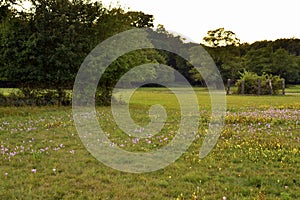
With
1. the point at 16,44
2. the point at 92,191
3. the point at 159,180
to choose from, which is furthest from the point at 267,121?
the point at 16,44

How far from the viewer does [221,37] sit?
233ft

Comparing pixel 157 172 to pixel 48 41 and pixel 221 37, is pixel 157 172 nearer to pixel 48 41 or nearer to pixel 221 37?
pixel 48 41

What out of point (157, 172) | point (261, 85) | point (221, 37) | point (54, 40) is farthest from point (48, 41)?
point (221, 37)

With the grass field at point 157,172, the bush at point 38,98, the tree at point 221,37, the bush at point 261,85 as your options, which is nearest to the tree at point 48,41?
the bush at point 38,98

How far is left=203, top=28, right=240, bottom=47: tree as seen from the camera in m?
70.0

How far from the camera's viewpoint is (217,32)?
7056cm

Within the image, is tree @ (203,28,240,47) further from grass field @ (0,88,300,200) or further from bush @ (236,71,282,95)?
grass field @ (0,88,300,200)

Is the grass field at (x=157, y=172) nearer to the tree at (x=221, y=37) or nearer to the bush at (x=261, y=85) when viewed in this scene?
the bush at (x=261, y=85)

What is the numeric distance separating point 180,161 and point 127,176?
1.56m

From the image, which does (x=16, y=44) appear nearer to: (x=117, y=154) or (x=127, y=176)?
(x=117, y=154)

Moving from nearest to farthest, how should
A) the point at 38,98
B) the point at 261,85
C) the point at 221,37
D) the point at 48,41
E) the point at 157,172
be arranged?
the point at 157,172, the point at 48,41, the point at 38,98, the point at 261,85, the point at 221,37

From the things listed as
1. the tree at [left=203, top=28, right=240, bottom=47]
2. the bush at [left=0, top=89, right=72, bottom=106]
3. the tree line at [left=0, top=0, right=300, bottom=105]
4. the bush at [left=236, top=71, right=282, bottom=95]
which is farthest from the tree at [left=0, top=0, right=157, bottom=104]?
the tree at [left=203, top=28, right=240, bottom=47]

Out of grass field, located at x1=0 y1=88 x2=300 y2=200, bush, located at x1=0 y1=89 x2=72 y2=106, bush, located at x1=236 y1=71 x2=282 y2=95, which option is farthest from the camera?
bush, located at x1=236 y1=71 x2=282 y2=95

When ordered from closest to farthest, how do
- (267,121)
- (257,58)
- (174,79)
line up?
(267,121) < (174,79) < (257,58)
